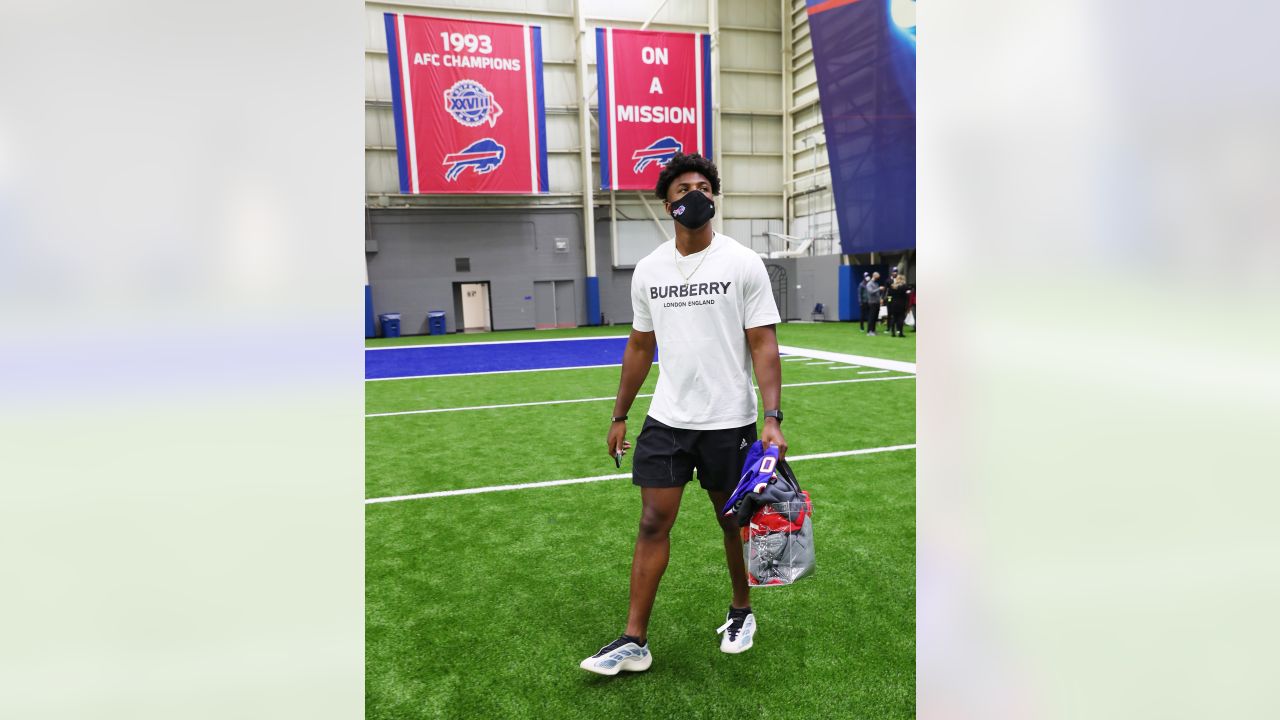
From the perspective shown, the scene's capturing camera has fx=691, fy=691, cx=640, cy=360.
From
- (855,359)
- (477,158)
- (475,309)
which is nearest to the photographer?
(855,359)

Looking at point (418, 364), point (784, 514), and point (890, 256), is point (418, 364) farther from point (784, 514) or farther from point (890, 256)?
point (890, 256)

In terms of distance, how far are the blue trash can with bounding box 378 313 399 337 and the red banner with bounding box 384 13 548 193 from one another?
452 centimetres

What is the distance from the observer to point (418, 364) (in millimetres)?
13781

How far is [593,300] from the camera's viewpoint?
84.6ft

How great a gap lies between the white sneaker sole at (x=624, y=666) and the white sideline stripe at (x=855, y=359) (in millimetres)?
8594

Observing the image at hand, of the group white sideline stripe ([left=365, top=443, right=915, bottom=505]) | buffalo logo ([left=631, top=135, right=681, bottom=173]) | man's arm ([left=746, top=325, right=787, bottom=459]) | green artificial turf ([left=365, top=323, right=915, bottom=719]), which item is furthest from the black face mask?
buffalo logo ([left=631, top=135, right=681, bottom=173])

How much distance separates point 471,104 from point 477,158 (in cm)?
163

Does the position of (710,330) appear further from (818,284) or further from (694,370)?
(818,284)

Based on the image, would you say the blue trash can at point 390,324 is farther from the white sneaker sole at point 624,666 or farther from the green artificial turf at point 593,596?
the white sneaker sole at point 624,666

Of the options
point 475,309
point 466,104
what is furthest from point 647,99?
point 475,309
